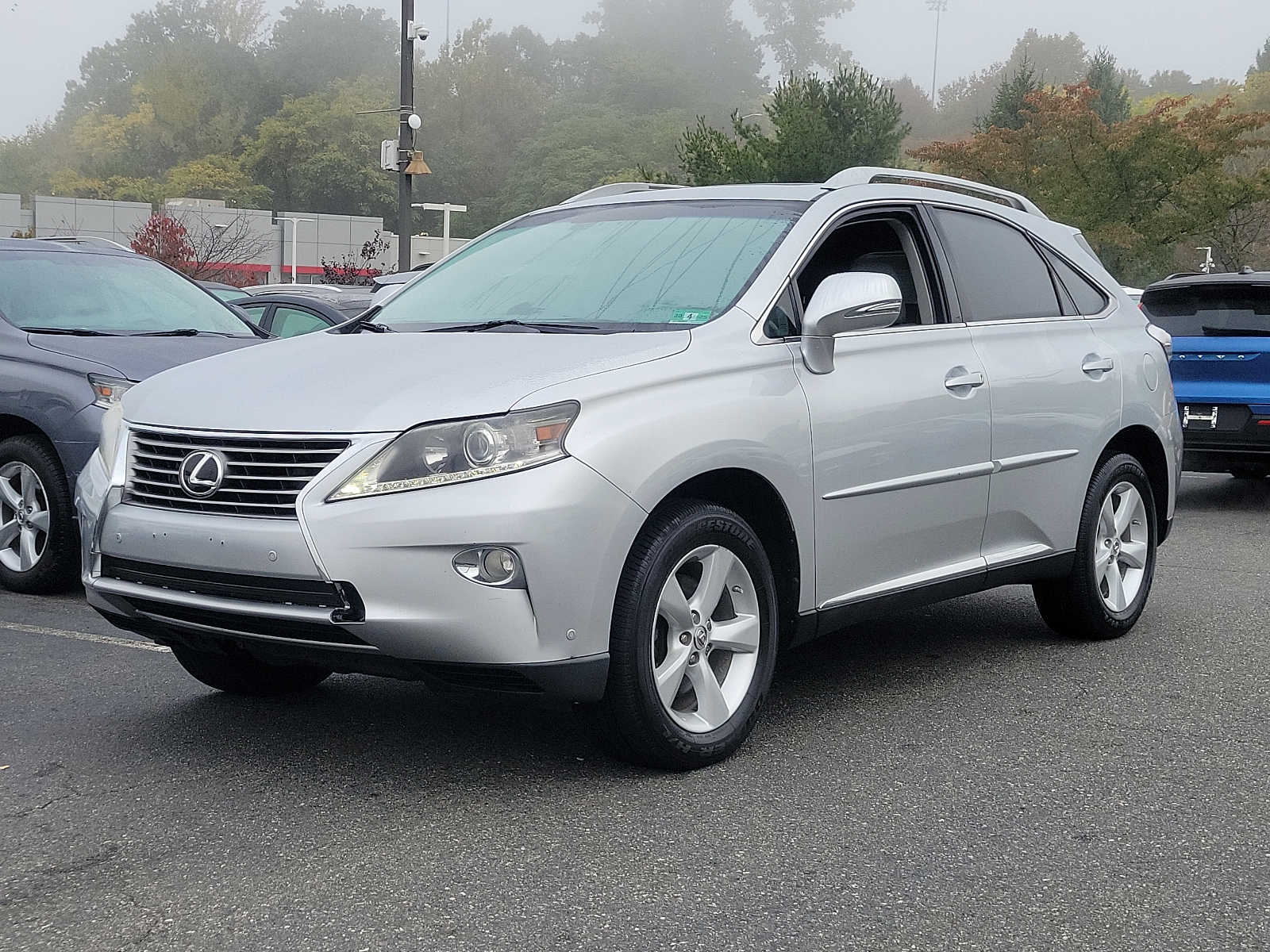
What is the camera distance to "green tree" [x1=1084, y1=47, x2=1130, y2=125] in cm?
7812

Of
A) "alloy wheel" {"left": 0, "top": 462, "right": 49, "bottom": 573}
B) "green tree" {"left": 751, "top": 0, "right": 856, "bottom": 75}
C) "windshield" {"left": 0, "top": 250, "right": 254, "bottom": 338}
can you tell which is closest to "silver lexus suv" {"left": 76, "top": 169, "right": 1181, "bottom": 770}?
"alloy wheel" {"left": 0, "top": 462, "right": 49, "bottom": 573}

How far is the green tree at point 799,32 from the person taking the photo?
572 feet

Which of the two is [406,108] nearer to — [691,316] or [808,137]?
[691,316]

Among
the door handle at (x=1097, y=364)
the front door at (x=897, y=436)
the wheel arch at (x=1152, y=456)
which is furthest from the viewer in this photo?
the wheel arch at (x=1152, y=456)

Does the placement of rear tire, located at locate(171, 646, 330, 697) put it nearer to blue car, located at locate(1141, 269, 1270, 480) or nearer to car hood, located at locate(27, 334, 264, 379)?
car hood, located at locate(27, 334, 264, 379)

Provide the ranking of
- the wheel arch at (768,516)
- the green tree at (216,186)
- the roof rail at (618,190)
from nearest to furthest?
the wheel arch at (768,516), the roof rail at (618,190), the green tree at (216,186)

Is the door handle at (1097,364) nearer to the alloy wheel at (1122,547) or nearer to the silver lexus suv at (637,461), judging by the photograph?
the silver lexus suv at (637,461)

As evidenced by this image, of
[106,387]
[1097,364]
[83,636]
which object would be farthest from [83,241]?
[1097,364]

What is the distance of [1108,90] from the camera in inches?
3132

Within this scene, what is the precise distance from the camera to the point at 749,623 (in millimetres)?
4445

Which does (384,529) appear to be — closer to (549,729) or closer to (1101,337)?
(549,729)

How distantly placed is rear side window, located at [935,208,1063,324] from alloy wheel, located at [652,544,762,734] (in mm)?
1712

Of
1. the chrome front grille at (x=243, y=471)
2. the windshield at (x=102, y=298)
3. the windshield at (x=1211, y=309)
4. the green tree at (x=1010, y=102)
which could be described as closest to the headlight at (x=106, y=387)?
the windshield at (x=102, y=298)

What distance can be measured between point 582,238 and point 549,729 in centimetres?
176
